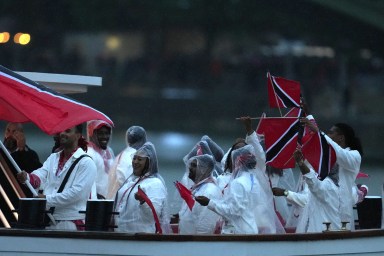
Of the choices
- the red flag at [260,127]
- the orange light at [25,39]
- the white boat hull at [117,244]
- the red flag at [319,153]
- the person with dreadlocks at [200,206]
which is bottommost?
the white boat hull at [117,244]

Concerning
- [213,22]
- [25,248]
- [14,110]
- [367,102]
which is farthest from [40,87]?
[213,22]

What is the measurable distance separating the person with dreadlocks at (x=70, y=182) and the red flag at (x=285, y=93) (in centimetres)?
149

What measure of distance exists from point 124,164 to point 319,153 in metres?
2.69

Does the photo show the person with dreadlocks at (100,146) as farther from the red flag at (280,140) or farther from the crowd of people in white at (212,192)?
the red flag at (280,140)

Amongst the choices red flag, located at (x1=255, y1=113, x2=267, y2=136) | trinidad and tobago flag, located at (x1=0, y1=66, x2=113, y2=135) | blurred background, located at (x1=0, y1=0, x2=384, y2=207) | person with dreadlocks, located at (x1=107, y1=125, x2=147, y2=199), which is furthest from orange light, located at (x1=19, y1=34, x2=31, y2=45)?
trinidad and tobago flag, located at (x1=0, y1=66, x2=113, y2=135)

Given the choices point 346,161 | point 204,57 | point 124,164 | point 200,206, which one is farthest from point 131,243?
point 204,57

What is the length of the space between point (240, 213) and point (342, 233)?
27.5 inches

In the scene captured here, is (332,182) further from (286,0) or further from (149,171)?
(286,0)

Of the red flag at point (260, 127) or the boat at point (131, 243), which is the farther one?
the red flag at point (260, 127)

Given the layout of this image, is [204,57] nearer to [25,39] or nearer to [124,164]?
[25,39]

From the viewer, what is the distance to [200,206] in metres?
10.5

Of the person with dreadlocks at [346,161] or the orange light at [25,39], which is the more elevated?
the orange light at [25,39]

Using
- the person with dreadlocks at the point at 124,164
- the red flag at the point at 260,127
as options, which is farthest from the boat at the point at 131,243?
the person with dreadlocks at the point at 124,164

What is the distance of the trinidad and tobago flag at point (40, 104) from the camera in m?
10.3
